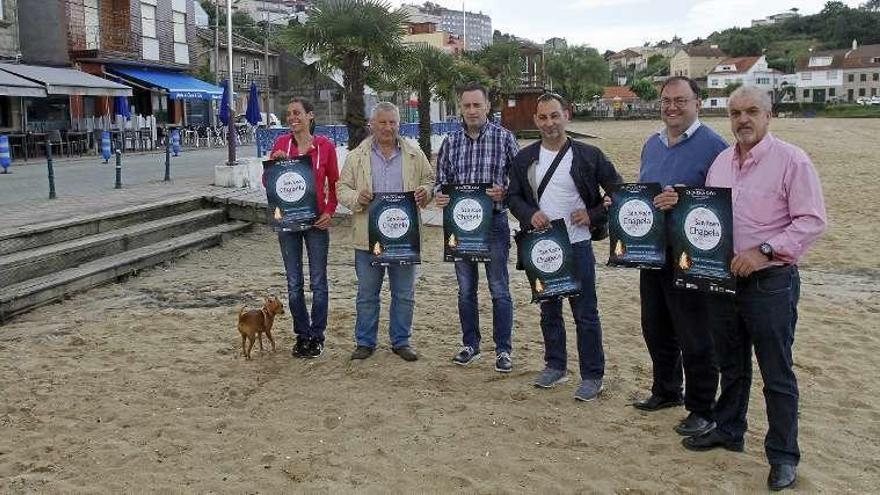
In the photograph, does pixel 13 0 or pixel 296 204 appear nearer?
pixel 296 204

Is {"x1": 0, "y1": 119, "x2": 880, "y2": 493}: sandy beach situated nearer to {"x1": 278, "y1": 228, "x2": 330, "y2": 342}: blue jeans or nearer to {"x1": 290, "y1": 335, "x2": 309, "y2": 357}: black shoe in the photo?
{"x1": 290, "y1": 335, "x2": 309, "y2": 357}: black shoe

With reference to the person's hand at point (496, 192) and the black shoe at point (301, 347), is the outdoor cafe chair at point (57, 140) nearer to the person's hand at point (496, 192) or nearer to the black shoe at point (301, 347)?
the black shoe at point (301, 347)

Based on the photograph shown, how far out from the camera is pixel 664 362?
16.1ft

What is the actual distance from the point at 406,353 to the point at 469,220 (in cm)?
128

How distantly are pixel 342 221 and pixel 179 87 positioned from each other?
21.6 meters

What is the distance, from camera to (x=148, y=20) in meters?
32.6

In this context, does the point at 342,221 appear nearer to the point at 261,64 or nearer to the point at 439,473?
the point at 439,473

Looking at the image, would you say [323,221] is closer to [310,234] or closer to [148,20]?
[310,234]

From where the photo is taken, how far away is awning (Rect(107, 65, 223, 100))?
30797 millimetres

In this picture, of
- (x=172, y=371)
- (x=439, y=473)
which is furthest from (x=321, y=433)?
(x=172, y=371)

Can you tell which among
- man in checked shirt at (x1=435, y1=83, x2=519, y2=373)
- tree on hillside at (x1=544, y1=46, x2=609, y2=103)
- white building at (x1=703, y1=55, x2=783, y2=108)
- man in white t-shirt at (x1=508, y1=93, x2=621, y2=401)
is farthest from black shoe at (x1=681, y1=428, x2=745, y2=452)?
white building at (x1=703, y1=55, x2=783, y2=108)

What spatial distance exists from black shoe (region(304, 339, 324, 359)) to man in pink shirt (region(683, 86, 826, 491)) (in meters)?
3.34

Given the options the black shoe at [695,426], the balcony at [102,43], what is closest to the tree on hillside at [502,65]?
the balcony at [102,43]

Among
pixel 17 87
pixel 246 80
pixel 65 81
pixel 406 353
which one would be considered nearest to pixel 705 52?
pixel 246 80
